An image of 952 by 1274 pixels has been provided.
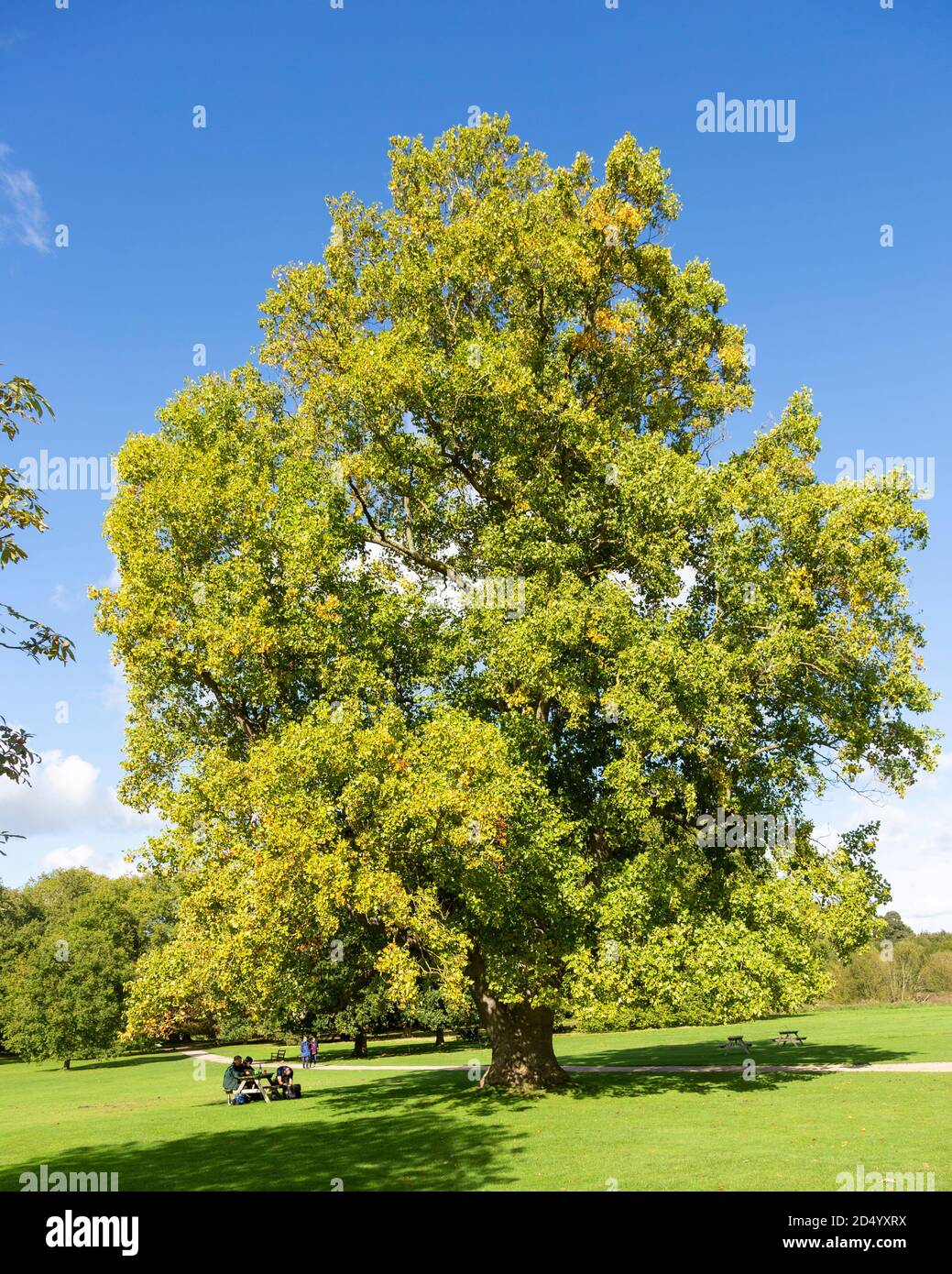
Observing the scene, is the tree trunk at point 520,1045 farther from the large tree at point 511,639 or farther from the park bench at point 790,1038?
the park bench at point 790,1038

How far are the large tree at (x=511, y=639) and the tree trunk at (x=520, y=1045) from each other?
0.12 meters

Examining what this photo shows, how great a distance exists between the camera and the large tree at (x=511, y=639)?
61.8 feet

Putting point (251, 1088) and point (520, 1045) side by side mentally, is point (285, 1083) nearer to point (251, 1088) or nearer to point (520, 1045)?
point (251, 1088)

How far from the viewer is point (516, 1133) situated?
17422mm

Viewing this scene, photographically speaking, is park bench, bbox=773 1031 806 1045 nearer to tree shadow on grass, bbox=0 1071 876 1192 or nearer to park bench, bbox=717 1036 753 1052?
park bench, bbox=717 1036 753 1052

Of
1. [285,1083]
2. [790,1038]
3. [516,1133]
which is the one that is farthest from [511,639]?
[790,1038]

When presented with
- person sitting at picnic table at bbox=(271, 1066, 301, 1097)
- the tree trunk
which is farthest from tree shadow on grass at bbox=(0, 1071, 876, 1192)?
person sitting at picnic table at bbox=(271, 1066, 301, 1097)

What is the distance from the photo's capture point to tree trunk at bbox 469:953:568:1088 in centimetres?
2459

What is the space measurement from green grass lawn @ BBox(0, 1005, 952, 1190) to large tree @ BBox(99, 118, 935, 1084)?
2.53 metres

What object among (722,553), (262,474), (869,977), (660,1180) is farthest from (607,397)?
(869,977)

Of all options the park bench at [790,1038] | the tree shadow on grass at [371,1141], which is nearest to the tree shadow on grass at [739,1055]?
the park bench at [790,1038]
